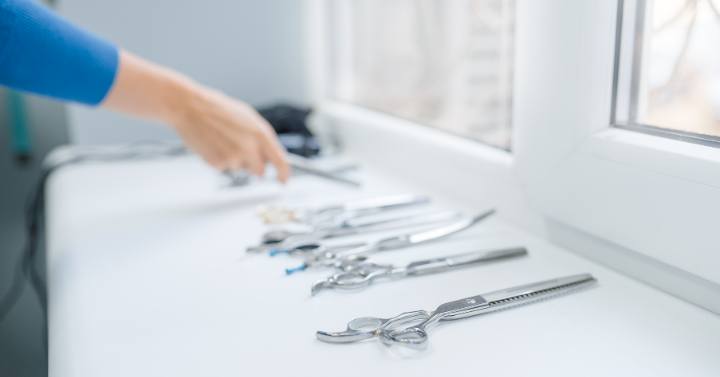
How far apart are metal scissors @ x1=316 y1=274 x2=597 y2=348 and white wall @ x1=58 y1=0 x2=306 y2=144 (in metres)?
0.73

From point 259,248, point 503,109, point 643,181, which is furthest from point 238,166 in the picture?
point 643,181

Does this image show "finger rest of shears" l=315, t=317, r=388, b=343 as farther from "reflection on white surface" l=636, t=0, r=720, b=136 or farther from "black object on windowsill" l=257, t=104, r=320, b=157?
"black object on windowsill" l=257, t=104, r=320, b=157

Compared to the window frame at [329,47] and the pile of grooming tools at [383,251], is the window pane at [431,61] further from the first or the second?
the pile of grooming tools at [383,251]

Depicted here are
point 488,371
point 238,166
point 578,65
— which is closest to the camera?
point 488,371

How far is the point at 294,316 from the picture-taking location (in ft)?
1.38

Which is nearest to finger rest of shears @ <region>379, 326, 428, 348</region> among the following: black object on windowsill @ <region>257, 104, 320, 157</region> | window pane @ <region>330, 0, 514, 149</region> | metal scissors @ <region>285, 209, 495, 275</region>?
metal scissors @ <region>285, 209, 495, 275</region>

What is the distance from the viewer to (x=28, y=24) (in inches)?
22.0

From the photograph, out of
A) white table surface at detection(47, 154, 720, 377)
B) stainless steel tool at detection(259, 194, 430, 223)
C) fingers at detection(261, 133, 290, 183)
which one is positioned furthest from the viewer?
fingers at detection(261, 133, 290, 183)

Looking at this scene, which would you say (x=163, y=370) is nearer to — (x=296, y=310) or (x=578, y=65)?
(x=296, y=310)

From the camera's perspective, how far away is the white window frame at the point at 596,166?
410 millimetres

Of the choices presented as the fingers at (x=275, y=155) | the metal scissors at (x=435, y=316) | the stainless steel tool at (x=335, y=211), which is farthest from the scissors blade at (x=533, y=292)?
the fingers at (x=275, y=155)

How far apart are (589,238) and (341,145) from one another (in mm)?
529

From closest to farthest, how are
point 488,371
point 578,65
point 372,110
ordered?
point 488,371, point 578,65, point 372,110

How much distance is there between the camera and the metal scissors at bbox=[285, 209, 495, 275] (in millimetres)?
500
